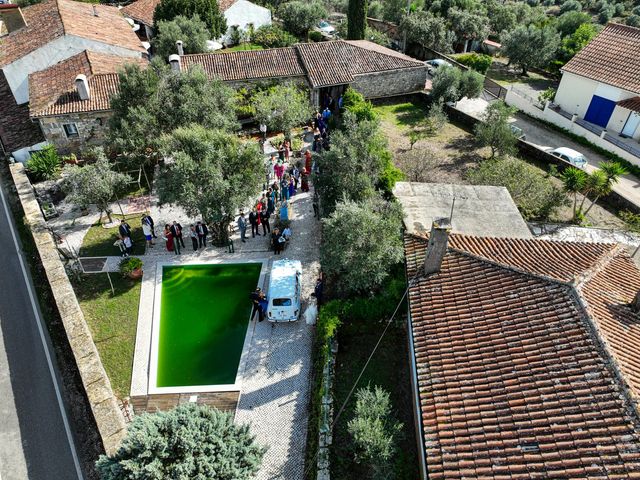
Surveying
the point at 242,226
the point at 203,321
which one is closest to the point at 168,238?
the point at 242,226

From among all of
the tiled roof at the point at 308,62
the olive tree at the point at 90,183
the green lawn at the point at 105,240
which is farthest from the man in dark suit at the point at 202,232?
the tiled roof at the point at 308,62

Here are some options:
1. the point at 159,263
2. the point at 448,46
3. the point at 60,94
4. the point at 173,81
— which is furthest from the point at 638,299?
the point at 448,46

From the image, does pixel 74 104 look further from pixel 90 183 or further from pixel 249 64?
pixel 249 64

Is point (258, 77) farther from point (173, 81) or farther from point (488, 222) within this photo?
point (488, 222)

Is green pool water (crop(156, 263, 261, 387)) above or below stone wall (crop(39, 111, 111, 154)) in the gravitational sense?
below

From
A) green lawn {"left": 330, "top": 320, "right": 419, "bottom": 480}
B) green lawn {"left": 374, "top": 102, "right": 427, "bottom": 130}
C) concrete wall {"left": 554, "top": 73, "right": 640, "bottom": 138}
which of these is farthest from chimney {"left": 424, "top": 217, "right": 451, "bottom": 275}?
concrete wall {"left": 554, "top": 73, "right": 640, "bottom": 138}

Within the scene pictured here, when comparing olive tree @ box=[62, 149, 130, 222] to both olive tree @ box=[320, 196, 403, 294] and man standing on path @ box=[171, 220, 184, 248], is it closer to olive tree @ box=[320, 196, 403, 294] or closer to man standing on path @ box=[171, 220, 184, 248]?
man standing on path @ box=[171, 220, 184, 248]
